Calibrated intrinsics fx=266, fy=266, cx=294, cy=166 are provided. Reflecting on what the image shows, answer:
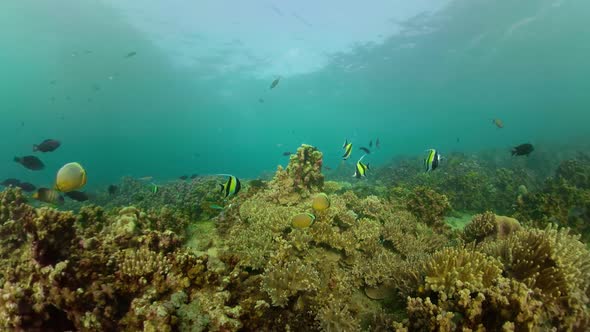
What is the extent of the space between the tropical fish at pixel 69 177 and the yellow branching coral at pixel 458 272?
5838 mm

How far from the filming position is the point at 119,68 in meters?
47.8

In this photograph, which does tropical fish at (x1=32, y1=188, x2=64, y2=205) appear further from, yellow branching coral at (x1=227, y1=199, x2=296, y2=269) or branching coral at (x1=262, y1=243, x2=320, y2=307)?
branching coral at (x1=262, y1=243, x2=320, y2=307)

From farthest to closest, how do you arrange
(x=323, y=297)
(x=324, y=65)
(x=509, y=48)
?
(x=324, y=65)
(x=509, y=48)
(x=323, y=297)

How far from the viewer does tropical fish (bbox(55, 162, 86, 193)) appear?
4547mm

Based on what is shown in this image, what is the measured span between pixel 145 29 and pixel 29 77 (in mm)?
47364

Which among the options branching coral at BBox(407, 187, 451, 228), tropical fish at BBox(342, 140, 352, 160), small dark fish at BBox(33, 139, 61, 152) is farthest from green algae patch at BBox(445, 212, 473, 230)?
small dark fish at BBox(33, 139, 61, 152)

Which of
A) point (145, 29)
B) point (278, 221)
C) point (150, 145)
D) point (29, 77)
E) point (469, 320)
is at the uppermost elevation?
point (150, 145)

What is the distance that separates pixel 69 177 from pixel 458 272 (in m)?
6.24

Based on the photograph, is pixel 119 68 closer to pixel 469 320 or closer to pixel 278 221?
pixel 278 221

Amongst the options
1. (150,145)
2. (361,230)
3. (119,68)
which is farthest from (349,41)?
(150,145)

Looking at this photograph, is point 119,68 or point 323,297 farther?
point 119,68

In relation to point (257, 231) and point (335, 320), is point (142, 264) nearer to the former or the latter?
point (257, 231)

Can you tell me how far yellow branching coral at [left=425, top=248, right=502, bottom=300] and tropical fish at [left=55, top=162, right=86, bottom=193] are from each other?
5.84 metres

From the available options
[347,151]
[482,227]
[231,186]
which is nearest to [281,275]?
[231,186]
